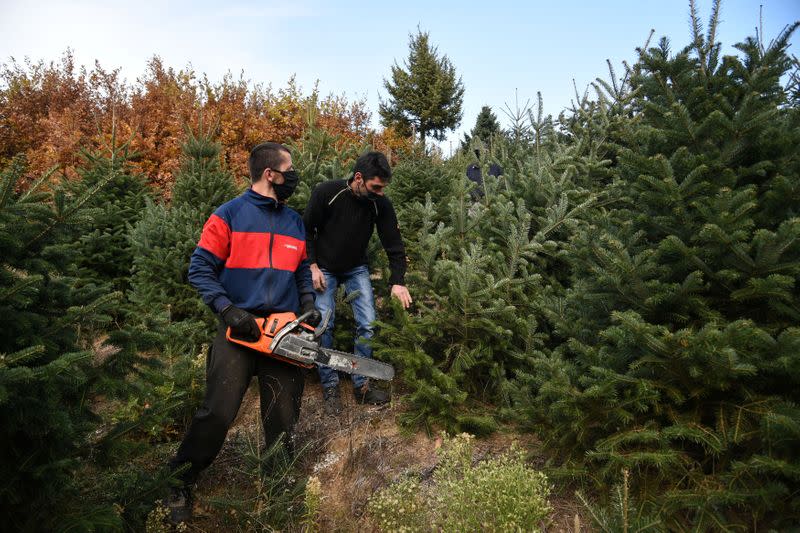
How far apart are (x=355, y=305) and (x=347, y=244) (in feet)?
1.81

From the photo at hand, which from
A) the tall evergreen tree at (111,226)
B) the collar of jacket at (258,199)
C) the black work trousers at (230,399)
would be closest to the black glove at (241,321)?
the black work trousers at (230,399)

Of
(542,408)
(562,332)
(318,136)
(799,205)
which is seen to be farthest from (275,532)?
(318,136)

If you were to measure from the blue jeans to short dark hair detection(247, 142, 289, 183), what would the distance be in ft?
4.00

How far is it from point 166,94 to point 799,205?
18024 mm

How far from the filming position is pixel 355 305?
13.9 feet

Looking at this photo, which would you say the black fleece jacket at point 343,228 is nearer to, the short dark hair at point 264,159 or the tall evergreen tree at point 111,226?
the short dark hair at point 264,159

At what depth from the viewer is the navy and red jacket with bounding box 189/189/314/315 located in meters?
2.95

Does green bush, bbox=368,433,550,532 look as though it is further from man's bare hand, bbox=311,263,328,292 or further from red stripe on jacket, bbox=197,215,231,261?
man's bare hand, bbox=311,263,328,292

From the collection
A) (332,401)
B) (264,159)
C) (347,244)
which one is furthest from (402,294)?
(264,159)

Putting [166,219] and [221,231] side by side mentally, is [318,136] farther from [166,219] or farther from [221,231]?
[221,231]

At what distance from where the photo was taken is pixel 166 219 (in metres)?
5.77

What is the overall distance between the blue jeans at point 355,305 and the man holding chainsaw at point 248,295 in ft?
2.67

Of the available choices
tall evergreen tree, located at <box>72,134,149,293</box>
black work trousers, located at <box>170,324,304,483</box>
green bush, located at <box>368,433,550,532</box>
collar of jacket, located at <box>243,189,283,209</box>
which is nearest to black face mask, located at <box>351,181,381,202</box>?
collar of jacket, located at <box>243,189,283,209</box>

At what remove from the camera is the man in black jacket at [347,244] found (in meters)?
4.06
